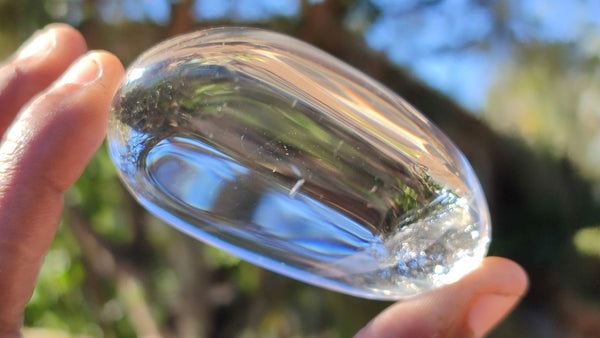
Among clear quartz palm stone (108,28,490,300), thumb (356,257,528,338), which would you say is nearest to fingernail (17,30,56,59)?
clear quartz palm stone (108,28,490,300)

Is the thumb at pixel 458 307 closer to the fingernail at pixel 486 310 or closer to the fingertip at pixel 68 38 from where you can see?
the fingernail at pixel 486 310

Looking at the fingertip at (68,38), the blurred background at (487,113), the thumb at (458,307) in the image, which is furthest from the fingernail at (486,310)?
the fingertip at (68,38)

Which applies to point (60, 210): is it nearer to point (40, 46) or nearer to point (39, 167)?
point (39, 167)

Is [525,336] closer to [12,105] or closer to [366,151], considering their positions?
[366,151]

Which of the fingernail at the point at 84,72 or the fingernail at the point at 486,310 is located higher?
the fingernail at the point at 84,72

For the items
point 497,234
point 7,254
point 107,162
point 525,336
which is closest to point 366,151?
point 7,254

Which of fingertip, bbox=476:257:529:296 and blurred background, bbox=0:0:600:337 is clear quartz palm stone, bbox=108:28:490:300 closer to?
fingertip, bbox=476:257:529:296

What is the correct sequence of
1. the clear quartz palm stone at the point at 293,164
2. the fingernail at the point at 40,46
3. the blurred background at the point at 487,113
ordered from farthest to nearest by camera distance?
the blurred background at the point at 487,113
the fingernail at the point at 40,46
the clear quartz palm stone at the point at 293,164
